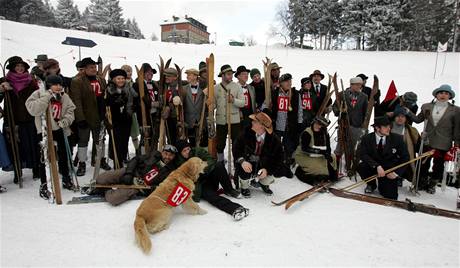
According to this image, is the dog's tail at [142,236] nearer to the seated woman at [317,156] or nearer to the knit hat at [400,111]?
the seated woman at [317,156]

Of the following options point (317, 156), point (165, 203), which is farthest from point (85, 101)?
point (317, 156)

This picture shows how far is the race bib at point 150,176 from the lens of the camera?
381 cm

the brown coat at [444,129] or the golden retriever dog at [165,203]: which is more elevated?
the brown coat at [444,129]

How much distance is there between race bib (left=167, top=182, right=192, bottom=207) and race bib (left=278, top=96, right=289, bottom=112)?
2.80 metres

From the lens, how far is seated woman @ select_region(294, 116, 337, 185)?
15.3 ft

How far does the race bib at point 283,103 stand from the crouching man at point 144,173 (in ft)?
7.87

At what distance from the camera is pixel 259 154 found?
13.3ft

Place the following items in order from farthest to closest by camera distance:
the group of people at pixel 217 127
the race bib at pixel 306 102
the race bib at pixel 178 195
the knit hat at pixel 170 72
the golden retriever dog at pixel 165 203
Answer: the race bib at pixel 306 102, the knit hat at pixel 170 72, the group of people at pixel 217 127, the race bib at pixel 178 195, the golden retriever dog at pixel 165 203

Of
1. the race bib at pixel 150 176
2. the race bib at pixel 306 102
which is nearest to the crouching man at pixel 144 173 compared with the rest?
the race bib at pixel 150 176

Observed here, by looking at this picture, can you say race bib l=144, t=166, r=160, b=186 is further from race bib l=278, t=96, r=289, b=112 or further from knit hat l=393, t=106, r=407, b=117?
knit hat l=393, t=106, r=407, b=117

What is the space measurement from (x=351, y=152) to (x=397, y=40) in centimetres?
3289

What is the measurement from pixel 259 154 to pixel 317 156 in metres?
1.26

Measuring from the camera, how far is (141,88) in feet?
15.9

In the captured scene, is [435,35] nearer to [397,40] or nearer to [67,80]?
[397,40]
